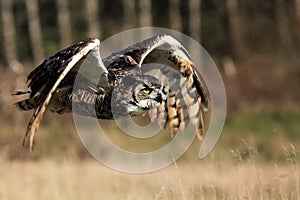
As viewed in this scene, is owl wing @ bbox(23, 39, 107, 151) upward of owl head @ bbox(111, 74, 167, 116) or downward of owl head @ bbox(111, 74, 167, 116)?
upward

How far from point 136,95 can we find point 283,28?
2401 centimetres

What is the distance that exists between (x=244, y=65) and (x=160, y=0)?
1212cm

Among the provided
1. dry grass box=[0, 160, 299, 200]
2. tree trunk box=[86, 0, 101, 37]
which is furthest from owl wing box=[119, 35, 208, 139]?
tree trunk box=[86, 0, 101, 37]

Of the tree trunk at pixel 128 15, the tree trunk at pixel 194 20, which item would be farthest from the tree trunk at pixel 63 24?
the tree trunk at pixel 194 20

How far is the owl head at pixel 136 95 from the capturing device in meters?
6.17

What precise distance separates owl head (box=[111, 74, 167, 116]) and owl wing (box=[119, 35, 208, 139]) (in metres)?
0.52

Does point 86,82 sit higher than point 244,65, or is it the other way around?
point 86,82

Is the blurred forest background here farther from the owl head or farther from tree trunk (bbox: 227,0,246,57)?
→ the owl head

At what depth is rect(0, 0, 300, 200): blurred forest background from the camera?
5.80m

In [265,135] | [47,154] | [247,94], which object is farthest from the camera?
[247,94]

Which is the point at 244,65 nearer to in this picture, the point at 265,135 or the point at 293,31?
the point at 293,31

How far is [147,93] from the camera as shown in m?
6.16

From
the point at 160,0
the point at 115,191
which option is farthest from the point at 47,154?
the point at 160,0

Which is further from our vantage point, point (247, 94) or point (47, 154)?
point (247, 94)
